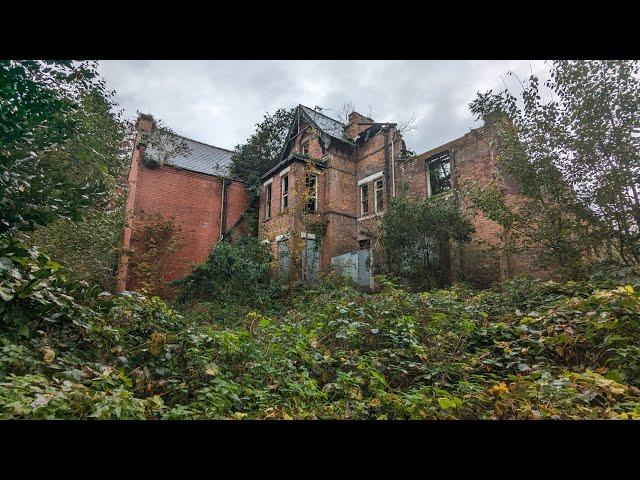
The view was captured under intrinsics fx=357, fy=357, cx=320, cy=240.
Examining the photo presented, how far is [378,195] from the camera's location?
1425 cm

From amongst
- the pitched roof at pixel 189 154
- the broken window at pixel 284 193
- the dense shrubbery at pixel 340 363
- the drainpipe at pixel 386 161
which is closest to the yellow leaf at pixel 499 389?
the dense shrubbery at pixel 340 363

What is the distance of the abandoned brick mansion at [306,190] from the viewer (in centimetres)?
1260

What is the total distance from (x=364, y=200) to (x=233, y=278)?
625cm

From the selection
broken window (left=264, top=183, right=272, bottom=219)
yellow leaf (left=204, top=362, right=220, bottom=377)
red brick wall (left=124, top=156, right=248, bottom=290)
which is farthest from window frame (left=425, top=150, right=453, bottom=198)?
yellow leaf (left=204, top=362, right=220, bottom=377)

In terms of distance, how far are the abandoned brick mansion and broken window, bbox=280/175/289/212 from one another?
0.05m

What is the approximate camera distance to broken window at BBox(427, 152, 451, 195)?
12.4 metres

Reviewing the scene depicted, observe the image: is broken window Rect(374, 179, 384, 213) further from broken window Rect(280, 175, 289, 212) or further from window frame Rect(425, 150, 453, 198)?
broken window Rect(280, 175, 289, 212)

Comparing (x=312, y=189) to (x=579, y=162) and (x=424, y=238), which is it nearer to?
(x=424, y=238)

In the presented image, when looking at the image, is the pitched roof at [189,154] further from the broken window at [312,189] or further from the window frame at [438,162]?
the window frame at [438,162]

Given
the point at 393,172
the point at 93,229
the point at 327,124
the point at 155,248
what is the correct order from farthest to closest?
the point at 327,124, the point at 393,172, the point at 155,248, the point at 93,229

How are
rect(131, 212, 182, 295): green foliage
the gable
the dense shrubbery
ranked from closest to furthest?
the dense shrubbery
rect(131, 212, 182, 295): green foliage
the gable

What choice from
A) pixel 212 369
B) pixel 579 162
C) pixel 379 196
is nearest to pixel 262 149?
pixel 379 196
